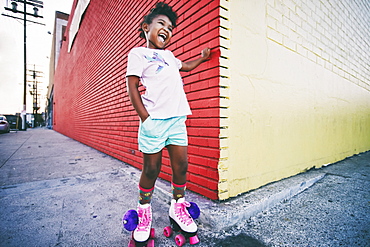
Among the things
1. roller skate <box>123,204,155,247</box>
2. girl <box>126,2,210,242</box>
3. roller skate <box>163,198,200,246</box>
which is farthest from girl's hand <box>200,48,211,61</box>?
roller skate <box>123,204,155,247</box>

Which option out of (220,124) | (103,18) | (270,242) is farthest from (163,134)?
(103,18)

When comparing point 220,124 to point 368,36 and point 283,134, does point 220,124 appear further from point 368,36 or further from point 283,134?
point 368,36

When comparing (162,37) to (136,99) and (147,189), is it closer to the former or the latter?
(136,99)

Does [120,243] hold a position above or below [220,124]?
below

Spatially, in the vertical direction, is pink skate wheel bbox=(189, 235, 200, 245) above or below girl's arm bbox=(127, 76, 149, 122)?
below

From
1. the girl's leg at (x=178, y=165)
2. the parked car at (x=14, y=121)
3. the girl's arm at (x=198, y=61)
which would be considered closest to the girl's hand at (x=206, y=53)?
the girl's arm at (x=198, y=61)

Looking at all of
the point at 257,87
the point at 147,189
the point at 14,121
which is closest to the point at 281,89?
the point at 257,87

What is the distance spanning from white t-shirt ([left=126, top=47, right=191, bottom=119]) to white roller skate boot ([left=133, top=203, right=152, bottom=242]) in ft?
2.32

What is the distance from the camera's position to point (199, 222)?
68.2 inches

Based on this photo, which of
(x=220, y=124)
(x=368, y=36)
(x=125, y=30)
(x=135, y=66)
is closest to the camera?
(x=135, y=66)

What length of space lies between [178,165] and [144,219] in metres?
0.47

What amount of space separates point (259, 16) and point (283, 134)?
151 cm

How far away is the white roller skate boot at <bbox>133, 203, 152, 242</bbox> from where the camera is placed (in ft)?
4.50

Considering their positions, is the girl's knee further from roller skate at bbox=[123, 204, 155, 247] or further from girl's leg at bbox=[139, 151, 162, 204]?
roller skate at bbox=[123, 204, 155, 247]
